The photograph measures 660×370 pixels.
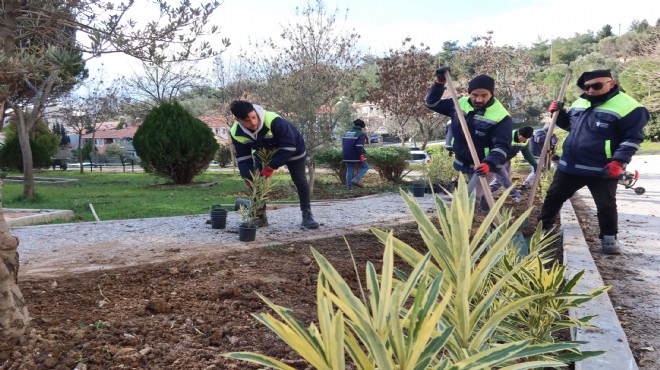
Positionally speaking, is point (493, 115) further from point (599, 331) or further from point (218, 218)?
point (218, 218)

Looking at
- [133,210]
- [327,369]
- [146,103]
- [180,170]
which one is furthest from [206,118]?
[327,369]

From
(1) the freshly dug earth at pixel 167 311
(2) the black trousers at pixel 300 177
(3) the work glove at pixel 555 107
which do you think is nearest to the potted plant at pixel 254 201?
(2) the black trousers at pixel 300 177

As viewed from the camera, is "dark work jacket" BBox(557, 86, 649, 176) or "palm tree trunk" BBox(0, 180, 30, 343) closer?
"palm tree trunk" BBox(0, 180, 30, 343)

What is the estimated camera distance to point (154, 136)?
14766 mm

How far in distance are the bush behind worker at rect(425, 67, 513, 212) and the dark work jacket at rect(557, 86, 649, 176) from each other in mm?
630

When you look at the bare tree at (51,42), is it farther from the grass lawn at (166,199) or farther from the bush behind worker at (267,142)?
the grass lawn at (166,199)

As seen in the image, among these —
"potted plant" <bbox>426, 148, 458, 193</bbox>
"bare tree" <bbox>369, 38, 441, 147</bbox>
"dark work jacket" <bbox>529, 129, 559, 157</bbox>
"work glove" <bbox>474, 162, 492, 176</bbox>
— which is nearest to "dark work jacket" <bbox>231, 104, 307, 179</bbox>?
"work glove" <bbox>474, 162, 492, 176</bbox>

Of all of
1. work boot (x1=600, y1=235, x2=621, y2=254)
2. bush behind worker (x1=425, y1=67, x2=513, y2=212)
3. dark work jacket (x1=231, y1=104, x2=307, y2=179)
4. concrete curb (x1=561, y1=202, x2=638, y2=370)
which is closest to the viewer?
concrete curb (x1=561, y1=202, x2=638, y2=370)

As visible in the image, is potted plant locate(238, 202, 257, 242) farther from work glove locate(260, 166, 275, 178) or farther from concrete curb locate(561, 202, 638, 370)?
concrete curb locate(561, 202, 638, 370)

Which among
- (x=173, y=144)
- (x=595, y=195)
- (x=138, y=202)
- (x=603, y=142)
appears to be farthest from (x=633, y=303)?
(x=173, y=144)

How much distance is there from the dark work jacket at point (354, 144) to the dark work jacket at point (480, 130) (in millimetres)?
6176

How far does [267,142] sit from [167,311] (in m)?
3.21

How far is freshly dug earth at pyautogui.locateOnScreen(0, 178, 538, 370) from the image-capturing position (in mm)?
2369

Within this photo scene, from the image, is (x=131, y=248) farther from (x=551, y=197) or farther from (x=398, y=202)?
(x=398, y=202)
